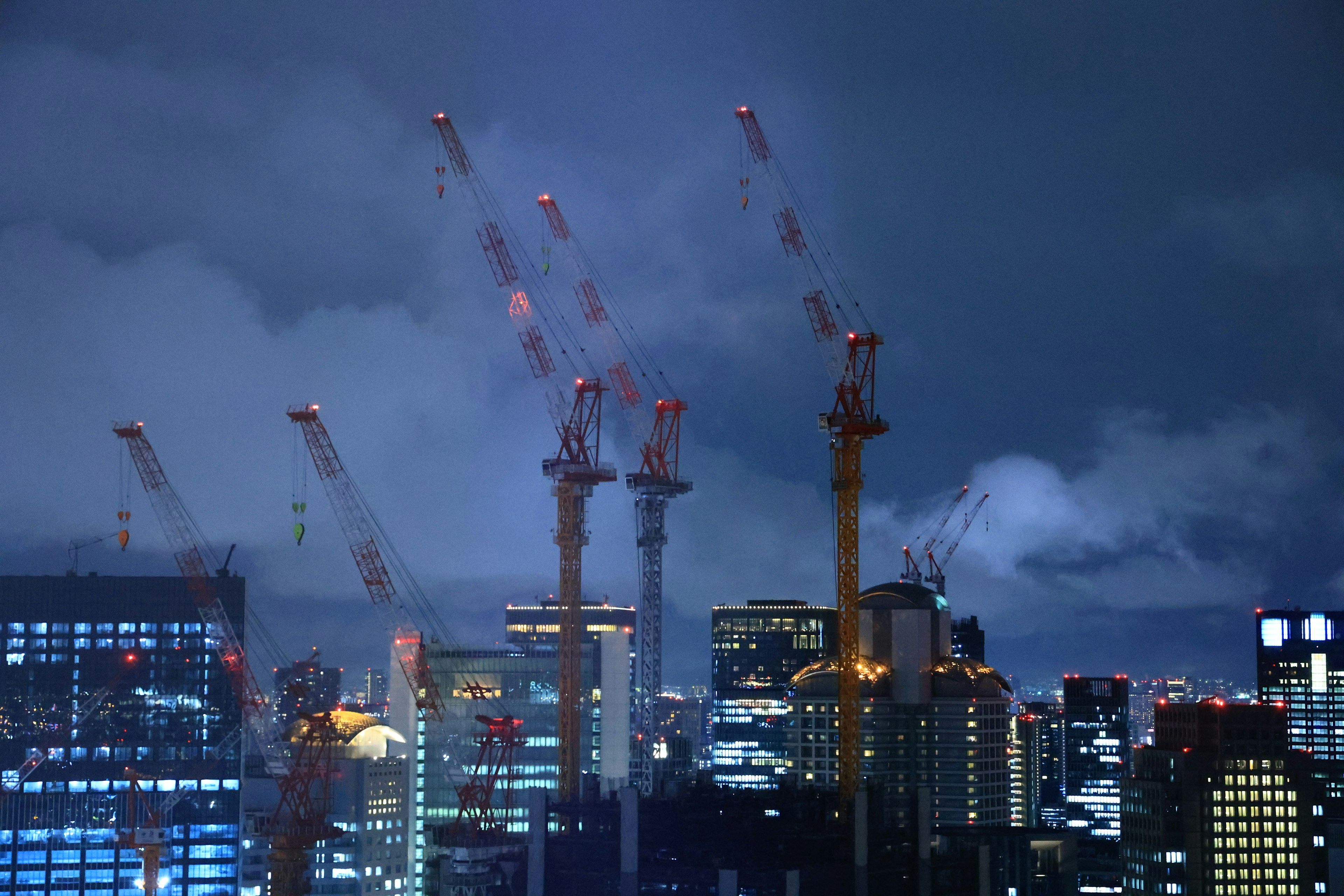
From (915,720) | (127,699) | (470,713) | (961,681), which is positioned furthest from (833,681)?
(127,699)

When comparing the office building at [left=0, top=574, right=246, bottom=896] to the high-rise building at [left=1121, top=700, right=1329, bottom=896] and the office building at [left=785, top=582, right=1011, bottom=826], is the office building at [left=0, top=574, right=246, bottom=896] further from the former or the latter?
the high-rise building at [left=1121, top=700, right=1329, bottom=896]

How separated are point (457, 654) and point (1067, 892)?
54226mm

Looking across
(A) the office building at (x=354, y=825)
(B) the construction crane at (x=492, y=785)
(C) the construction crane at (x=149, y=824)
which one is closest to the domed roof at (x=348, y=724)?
(A) the office building at (x=354, y=825)

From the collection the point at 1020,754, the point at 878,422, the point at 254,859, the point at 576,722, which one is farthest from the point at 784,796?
the point at 1020,754

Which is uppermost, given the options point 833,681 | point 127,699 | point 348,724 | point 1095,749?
point 833,681

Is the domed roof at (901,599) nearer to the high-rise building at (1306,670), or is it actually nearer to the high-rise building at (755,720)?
the high-rise building at (755,720)

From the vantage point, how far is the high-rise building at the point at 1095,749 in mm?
183375

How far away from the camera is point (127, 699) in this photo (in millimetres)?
133500

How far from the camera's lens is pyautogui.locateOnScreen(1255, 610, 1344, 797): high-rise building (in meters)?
180

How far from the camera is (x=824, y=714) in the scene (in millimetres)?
137000

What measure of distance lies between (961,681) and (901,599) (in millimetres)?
8046

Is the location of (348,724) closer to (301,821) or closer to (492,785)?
(492,785)

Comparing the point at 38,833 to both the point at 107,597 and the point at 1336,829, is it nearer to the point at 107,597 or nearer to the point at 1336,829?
the point at 107,597

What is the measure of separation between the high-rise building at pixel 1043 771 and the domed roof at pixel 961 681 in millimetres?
36563
